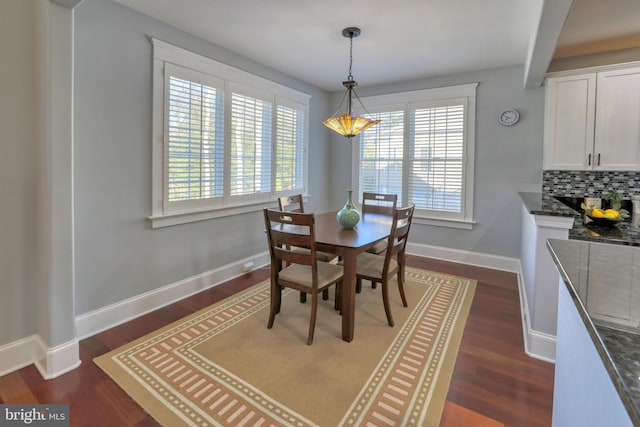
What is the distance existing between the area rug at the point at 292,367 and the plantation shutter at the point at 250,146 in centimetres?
145

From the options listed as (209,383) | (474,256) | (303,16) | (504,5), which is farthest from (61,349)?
(474,256)

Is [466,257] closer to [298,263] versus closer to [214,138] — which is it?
[298,263]

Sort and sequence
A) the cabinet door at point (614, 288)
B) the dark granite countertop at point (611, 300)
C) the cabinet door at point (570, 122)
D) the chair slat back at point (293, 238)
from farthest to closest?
the cabinet door at point (570, 122) < the chair slat back at point (293, 238) < the cabinet door at point (614, 288) < the dark granite countertop at point (611, 300)

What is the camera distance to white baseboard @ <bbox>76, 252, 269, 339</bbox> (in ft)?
8.23

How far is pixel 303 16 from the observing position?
2746 mm

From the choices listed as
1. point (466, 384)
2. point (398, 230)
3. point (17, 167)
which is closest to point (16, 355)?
point (17, 167)

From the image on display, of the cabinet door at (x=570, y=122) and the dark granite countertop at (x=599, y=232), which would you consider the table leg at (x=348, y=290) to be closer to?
the dark granite countertop at (x=599, y=232)

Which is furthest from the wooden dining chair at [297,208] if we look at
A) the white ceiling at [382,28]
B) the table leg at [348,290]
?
the white ceiling at [382,28]

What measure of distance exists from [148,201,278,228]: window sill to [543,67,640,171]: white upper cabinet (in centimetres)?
338

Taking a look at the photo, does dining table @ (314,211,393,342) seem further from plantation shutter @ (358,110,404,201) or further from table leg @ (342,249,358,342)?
plantation shutter @ (358,110,404,201)

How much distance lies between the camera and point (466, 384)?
6.50ft

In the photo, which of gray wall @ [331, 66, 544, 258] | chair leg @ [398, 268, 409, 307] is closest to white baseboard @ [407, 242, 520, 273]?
gray wall @ [331, 66, 544, 258]

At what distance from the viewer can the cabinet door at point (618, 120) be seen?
3.11 meters

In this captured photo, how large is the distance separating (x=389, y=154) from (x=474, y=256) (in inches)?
73.2
